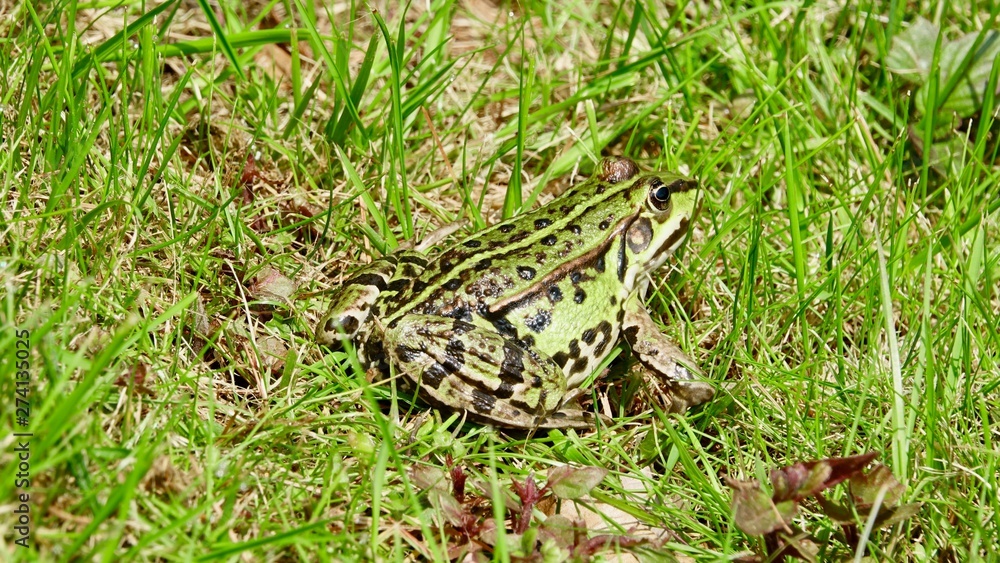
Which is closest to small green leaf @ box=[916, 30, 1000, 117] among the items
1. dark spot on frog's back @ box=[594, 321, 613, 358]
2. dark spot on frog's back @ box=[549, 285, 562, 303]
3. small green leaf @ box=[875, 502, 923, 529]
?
dark spot on frog's back @ box=[594, 321, 613, 358]

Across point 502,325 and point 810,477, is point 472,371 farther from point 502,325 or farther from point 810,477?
point 810,477

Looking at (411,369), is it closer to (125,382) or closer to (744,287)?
(125,382)

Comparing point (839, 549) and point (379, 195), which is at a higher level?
point (379, 195)

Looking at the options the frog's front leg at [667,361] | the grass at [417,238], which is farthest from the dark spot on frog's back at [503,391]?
the frog's front leg at [667,361]

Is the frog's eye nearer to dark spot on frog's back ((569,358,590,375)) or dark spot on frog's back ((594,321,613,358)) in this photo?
dark spot on frog's back ((594,321,613,358))

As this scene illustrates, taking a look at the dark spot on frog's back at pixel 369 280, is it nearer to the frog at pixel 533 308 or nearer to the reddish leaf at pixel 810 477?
the frog at pixel 533 308

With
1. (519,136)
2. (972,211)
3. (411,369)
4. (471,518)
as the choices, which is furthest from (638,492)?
(972,211)
